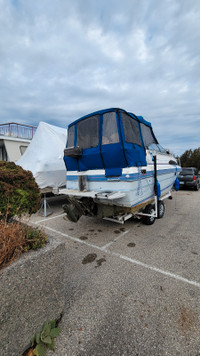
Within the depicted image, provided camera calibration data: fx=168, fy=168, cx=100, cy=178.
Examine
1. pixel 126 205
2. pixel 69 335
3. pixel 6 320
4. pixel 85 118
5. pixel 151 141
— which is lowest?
pixel 69 335

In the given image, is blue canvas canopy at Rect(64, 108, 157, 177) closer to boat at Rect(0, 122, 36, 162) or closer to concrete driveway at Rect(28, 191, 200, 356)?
concrete driveway at Rect(28, 191, 200, 356)

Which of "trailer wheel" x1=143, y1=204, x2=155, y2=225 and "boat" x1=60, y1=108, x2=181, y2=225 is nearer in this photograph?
"boat" x1=60, y1=108, x2=181, y2=225

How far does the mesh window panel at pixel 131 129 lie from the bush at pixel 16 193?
226 cm

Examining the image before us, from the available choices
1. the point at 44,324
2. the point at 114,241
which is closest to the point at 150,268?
the point at 114,241

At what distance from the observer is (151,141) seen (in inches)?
207

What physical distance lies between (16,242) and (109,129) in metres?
2.97

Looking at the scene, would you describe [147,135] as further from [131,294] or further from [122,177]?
[131,294]

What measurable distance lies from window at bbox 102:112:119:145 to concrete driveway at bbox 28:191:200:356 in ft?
8.03

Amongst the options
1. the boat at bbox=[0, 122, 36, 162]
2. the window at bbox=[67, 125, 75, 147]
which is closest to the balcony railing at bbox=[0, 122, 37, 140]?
the boat at bbox=[0, 122, 36, 162]

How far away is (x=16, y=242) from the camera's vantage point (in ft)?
5.89

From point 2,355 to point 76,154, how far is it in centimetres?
358

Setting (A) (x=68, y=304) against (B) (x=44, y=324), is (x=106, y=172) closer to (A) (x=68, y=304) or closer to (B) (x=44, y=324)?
(A) (x=68, y=304)

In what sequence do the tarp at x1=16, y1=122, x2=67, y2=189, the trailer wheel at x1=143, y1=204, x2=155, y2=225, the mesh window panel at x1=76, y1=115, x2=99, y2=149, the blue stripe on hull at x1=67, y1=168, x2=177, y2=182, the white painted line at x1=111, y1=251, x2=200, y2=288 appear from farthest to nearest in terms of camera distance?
1. the tarp at x1=16, y1=122, x2=67, y2=189
2. the trailer wheel at x1=143, y1=204, x2=155, y2=225
3. the mesh window panel at x1=76, y1=115, x2=99, y2=149
4. the blue stripe on hull at x1=67, y1=168, x2=177, y2=182
5. the white painted line at x1=111, y1=251, x2=200, y2=288

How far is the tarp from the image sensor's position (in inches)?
250
